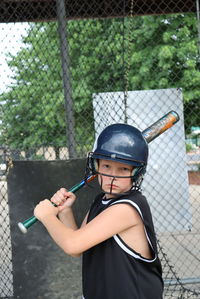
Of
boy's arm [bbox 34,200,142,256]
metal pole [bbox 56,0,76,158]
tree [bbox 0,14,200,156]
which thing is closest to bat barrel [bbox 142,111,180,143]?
boy's arm [bbox 34,200,142,256]

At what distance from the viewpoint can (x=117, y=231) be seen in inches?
61.5

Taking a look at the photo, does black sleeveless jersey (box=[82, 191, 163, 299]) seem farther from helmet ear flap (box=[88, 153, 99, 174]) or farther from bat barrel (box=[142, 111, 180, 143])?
bat barrel (box=[142, 111, 180, 143])


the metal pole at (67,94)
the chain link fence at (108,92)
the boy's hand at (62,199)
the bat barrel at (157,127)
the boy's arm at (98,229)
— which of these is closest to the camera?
the boy's arm at (98,229)

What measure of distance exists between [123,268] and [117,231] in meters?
0.14

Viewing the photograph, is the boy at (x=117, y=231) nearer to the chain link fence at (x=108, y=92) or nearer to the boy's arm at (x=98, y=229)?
the boy's arm at (x=98, y=229)

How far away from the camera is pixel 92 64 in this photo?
8.03 meters

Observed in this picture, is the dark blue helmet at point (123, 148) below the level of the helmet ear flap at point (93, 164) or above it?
above

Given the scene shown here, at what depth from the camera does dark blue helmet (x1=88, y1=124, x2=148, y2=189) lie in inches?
64.3

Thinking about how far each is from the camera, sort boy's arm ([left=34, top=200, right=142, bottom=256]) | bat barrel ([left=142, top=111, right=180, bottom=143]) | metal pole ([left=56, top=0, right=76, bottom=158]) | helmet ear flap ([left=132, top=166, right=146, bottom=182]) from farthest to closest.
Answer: metal pole ([left=56, top=0, right=76, bottom=158]) → bat barrel ([left=142, top=111, right=180, bottom=143]) → helmet ear flap ([left=132, top=166, right=146, bottom=182]) → boy's arm ([left=34, top=200, right=142, bottom=256])

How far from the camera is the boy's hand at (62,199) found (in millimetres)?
1828

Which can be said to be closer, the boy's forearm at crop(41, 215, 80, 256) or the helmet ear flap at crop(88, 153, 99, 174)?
the boy's forearm at crop(41, 215, 80, 256)

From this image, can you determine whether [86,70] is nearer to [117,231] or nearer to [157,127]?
[157,127]

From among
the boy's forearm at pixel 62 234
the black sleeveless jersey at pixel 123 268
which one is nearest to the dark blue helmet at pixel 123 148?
the black sleeveless jersey at pixel 123 268

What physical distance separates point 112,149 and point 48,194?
1.36m
